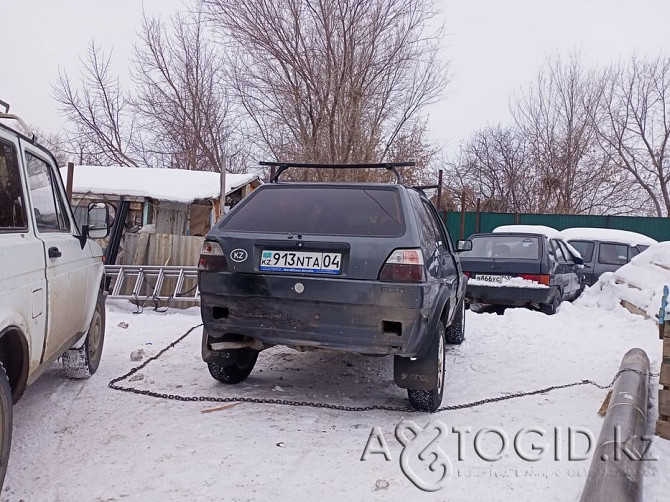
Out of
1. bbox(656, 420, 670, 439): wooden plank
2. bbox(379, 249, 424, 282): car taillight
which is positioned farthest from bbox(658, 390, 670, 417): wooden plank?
bbox(379, 249, 424, 282): car taillight

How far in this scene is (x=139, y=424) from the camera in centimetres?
333

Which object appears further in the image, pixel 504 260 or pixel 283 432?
pixel 504 260

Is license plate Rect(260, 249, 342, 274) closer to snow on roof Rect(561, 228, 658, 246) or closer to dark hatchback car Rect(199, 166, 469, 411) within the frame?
dark hatchback car Rect(199, 166, 469, 411)

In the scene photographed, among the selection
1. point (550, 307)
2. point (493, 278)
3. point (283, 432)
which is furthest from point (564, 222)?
point (283, 432)

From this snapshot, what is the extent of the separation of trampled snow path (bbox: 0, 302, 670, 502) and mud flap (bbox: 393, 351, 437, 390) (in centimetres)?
27

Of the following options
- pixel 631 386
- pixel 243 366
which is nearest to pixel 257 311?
pixel 243 366

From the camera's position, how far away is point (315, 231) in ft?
11.7

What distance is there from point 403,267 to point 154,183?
9.73 meters

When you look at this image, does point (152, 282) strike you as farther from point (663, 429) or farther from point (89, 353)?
point (663, 429)

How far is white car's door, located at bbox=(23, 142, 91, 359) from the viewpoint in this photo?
3041mm

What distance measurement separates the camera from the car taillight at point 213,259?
3.55m

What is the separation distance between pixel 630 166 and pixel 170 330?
81.6 ft

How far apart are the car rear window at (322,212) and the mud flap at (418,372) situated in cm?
88

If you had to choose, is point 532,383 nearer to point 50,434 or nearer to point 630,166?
point 50,434
